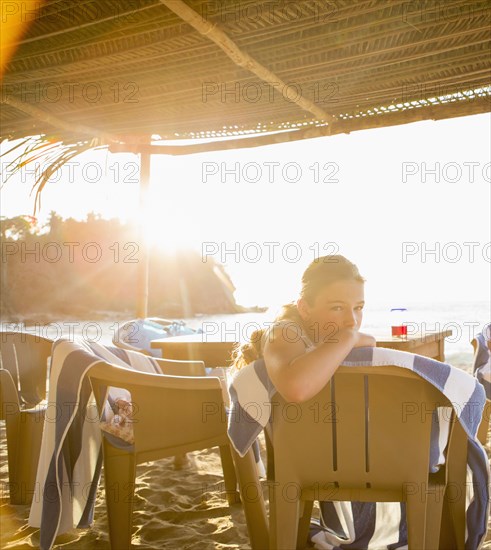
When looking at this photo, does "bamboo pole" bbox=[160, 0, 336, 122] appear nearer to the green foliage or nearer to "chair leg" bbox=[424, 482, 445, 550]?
"chair leg" bbox=[424, 482, 445, 550]

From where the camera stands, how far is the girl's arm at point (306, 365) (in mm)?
1514

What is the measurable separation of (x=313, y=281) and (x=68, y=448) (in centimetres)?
118

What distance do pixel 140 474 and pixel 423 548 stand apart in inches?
87.8

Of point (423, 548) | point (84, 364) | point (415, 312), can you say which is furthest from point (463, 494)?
point (415, 312)

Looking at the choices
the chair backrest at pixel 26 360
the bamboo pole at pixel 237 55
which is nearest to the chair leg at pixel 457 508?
the bamboo pole at pixel 237 55

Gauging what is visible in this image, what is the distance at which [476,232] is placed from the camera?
26.0 meters

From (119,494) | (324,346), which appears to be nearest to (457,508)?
(324,346)

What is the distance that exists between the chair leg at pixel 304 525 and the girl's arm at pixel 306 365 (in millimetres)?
989

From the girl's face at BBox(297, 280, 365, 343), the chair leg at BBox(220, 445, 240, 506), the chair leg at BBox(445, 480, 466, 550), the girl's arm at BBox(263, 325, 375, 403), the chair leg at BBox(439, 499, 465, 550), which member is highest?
the girl's face at BBox(297, 280, 365, 343)

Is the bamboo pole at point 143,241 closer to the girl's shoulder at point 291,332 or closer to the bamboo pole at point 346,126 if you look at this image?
the bamboo pole at point 346,126

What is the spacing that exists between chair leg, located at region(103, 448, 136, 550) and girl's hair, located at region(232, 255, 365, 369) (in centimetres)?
67

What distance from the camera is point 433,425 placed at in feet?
5.64

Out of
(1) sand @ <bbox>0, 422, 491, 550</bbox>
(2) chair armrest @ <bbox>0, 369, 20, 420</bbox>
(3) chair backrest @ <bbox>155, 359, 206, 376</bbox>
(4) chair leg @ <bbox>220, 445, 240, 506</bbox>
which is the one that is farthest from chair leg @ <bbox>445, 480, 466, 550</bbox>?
(2) chair armrest @ <bbox>0, 369, 20, 420</bbox>

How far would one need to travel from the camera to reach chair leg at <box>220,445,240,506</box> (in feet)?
9.75
